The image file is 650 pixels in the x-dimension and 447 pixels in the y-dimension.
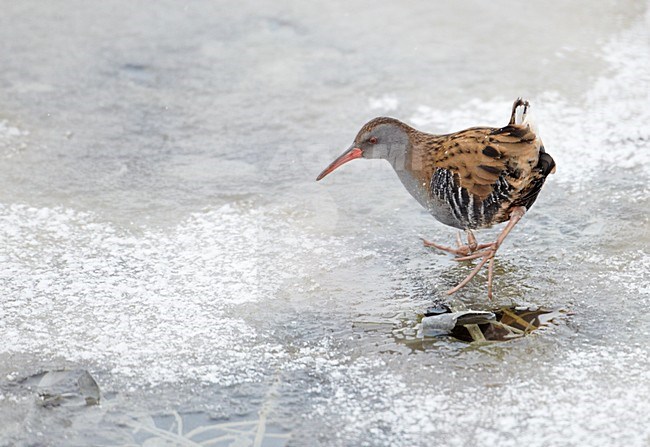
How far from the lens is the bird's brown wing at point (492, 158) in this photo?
3.92 meters

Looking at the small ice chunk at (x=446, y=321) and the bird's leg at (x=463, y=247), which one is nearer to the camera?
the small ice chunk at (x=446, y=321)

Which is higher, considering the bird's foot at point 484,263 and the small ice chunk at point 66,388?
the bird's foot at point 484,263

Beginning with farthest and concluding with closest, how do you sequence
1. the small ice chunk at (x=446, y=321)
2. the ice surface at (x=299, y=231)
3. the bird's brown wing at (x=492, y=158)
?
the bird's brown wing at (x=492, y=158) → the small ice chunk at (x=446, y=321) → the ice surface at (x=299, y=231)

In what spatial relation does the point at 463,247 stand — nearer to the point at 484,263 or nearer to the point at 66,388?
the point at 484,263

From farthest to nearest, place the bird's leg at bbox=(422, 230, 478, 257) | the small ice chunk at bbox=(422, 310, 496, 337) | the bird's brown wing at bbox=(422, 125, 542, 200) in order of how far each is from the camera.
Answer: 1. the bird's leg at bbox=(422, 230, 478, 257)
2. the bird's brown wing at bbox=(422, 125, 542, 200)
3. the small ice chunk at bbox=(422, 310, 496, 337)

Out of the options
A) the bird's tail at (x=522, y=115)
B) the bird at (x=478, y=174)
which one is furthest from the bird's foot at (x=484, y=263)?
the bird's tail at (x=522, y=115)

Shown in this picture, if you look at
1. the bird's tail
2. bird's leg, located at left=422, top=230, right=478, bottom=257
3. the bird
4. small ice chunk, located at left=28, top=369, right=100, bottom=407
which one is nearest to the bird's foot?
the bird

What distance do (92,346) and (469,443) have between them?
4.86ft

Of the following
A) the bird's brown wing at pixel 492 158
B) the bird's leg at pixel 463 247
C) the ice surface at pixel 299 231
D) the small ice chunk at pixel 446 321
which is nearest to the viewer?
the ice surface at pixel 299 231

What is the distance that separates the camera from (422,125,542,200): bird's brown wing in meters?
3.92

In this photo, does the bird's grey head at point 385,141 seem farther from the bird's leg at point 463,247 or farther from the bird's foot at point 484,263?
the bird's foot at point 484,263

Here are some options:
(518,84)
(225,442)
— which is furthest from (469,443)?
(518,84)

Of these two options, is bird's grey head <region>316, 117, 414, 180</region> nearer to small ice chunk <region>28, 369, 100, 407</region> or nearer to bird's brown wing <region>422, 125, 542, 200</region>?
bird's brown wing <region>422, 125, 542, 200</region>

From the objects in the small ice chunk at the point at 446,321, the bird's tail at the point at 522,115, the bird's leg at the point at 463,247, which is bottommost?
the small ice chunk at the point at 446,321
